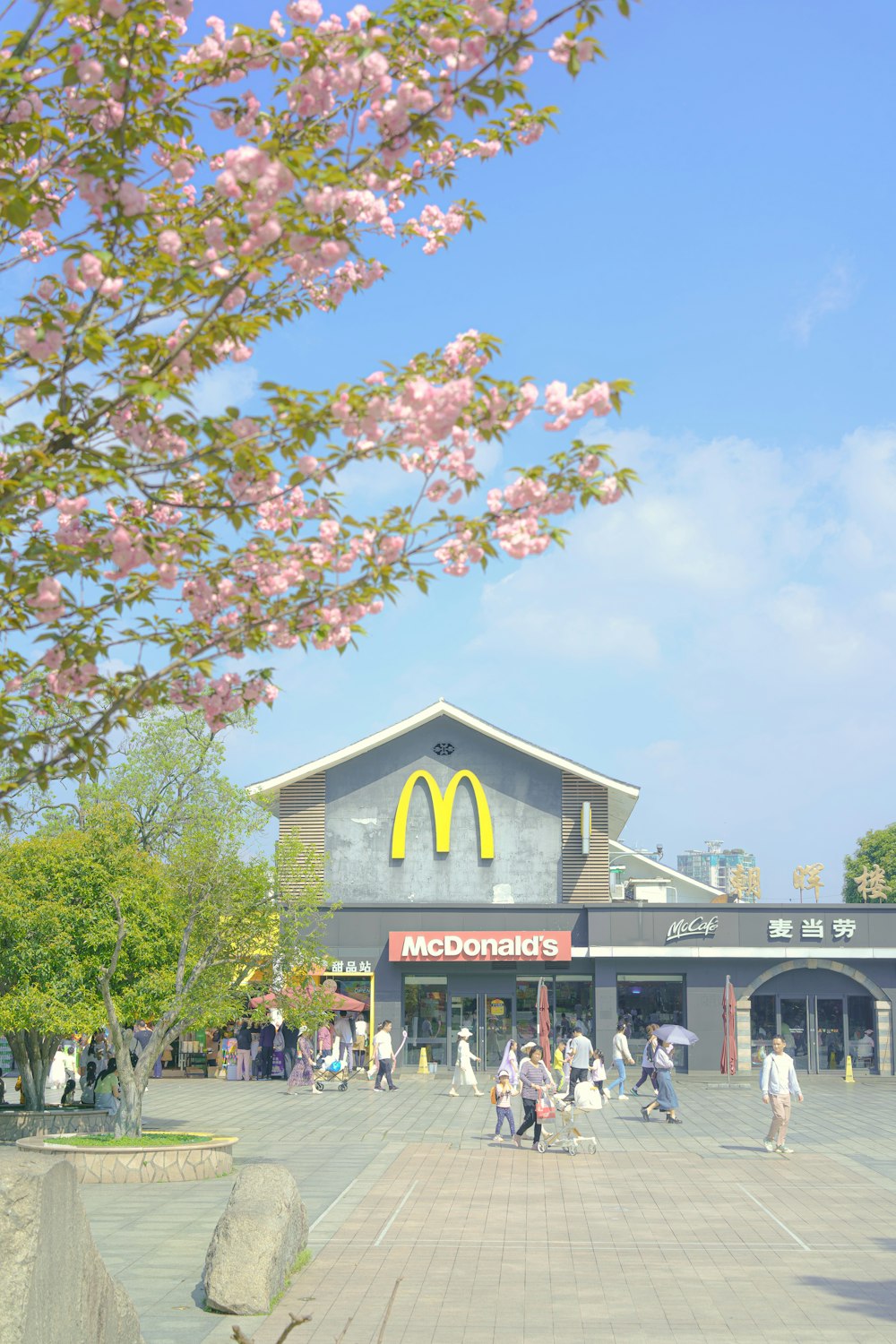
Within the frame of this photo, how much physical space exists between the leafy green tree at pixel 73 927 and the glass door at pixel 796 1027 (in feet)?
82.1

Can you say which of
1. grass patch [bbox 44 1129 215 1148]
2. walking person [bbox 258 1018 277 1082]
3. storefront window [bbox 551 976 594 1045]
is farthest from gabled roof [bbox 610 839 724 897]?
grass patch [bbox 44 1129 215 1148]

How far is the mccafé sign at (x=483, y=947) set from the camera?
132ft

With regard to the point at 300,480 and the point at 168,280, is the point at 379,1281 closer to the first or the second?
the point at 300,480

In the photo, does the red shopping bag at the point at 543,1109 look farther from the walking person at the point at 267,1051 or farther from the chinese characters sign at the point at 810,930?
the chinese characters sign at the point at 810,930

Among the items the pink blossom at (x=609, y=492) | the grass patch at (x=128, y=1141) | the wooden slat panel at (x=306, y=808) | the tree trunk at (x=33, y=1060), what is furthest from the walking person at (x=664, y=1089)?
the pink blossom at (x=609, y=492)

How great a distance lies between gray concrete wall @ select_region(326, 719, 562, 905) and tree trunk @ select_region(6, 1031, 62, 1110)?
58.0 ft

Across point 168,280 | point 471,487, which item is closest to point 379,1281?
point 471,487

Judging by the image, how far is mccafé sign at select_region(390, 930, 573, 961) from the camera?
4025cm

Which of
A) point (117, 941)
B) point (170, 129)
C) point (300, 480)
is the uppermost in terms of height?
point (170, 129)

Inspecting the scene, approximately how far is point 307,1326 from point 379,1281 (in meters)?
1.60

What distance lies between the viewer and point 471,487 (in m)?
7.18

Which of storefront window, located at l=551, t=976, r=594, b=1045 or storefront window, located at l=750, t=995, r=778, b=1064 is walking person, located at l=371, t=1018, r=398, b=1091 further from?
storefront window, located at l=750, t=995, r=778, b=1064

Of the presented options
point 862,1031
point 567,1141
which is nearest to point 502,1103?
point 567,1141

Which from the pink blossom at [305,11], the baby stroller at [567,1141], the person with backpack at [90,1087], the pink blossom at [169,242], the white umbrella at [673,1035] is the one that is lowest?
the baby stroller at [567,1141]
